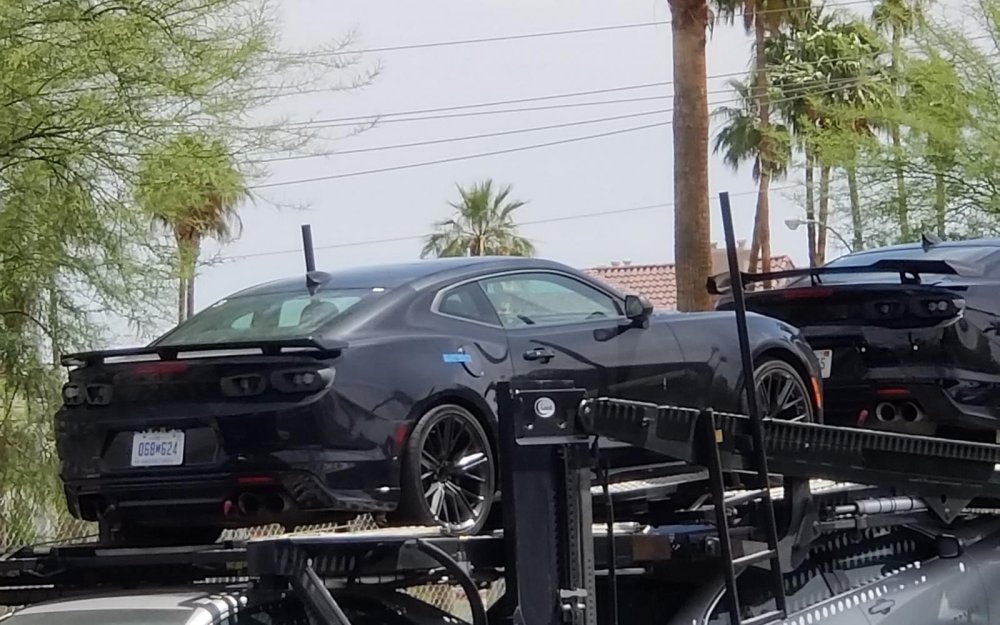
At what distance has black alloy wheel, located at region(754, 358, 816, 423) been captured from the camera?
7625 millimetres

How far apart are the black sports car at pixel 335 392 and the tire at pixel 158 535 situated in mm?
16

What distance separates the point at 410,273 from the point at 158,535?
159 cm

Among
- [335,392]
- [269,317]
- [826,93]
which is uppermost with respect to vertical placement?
[826,93]

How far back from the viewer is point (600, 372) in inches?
272

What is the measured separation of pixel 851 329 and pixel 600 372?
5.70 feet

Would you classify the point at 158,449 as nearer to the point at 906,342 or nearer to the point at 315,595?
the point at 315,595

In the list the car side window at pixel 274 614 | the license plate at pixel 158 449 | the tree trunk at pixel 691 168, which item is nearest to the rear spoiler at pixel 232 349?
the license plate at pixel 158 449

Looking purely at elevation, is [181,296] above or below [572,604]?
above

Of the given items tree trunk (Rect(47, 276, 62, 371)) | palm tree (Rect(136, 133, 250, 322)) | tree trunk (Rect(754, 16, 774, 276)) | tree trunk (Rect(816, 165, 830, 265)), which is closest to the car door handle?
palm tree (Rect(136, 133, 250, 322))

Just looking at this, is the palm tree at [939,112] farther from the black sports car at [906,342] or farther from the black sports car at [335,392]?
the black sports car at [335,392]

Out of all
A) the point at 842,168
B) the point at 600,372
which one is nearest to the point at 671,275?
the point at 842,168

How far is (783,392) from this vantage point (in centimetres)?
769

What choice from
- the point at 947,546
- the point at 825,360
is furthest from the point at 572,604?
the point at 825,360

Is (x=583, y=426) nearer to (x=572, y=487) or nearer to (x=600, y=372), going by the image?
(x=572, y=487)
